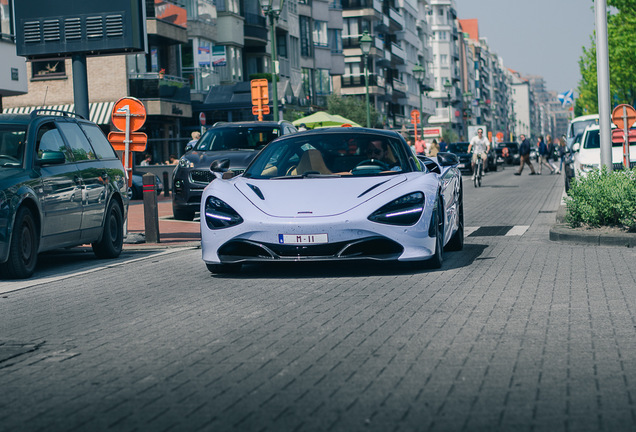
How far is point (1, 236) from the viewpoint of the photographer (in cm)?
1024

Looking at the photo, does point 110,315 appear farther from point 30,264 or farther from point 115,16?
point 115,16

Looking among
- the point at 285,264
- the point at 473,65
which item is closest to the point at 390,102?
the point at 473,65

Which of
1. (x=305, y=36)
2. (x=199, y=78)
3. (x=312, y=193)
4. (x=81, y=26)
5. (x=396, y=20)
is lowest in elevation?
(x=312, y=193)

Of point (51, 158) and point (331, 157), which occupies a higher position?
point (51, 158)

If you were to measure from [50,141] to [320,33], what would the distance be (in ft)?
209

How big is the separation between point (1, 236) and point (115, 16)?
892cm

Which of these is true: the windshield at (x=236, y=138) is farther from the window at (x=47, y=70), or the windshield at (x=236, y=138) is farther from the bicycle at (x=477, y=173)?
the window at (x=47, y=70)

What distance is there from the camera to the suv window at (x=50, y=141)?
11659 millimetres

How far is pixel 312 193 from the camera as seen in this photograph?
9.78m

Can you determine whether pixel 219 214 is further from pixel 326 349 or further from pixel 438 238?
pixel 326 349

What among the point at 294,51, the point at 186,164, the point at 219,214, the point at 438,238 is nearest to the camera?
the point at 219,214

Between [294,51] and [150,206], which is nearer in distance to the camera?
[150,206]

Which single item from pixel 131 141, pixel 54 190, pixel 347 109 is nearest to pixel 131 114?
pixel 131 141

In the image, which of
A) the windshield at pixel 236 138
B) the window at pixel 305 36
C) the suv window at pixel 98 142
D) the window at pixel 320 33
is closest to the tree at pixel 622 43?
the window at pixel 305 36
